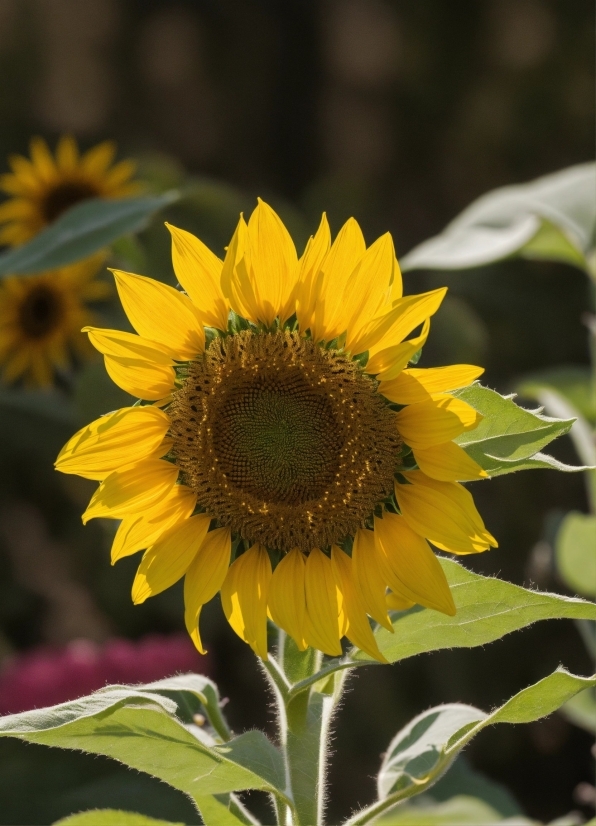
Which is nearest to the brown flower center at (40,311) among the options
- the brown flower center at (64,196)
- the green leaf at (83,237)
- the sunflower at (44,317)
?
the sunflower at (44,317)

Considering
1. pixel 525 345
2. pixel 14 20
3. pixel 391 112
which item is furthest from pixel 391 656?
pixel 14 20

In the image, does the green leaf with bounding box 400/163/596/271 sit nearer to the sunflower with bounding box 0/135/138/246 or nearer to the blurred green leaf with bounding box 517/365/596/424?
the blurred green leaf with bounding box 517/365/596/424

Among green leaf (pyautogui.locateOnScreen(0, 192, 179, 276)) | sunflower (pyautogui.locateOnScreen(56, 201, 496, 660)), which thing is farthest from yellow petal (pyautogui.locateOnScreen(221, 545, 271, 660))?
green leaf (pyautogui.locateOnScreen(0, 192, 179, 276))

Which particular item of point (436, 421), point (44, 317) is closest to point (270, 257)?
point (436, 421)

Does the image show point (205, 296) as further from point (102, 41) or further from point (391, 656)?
point (102, 41)

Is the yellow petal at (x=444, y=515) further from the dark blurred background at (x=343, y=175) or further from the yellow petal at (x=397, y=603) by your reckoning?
the dark blurred background at (x=343, y=175)
